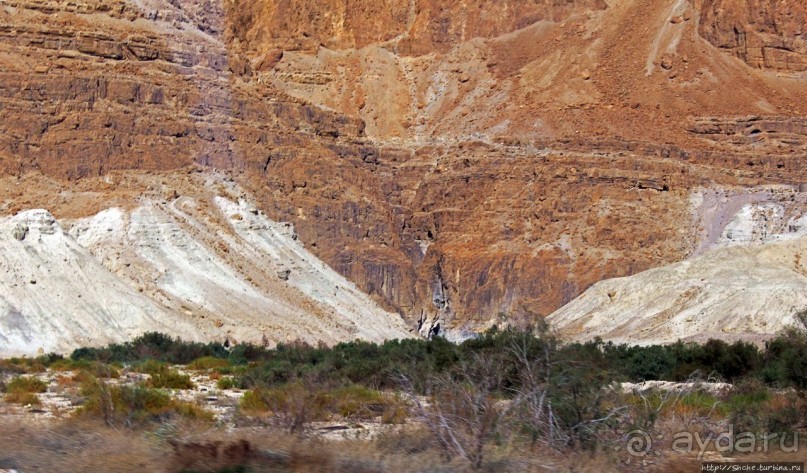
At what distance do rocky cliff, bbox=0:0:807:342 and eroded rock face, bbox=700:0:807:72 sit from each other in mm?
170

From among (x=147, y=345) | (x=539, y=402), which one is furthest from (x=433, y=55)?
(x=539, y=402)

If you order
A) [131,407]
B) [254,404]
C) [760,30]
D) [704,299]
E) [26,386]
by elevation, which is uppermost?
[131,407]

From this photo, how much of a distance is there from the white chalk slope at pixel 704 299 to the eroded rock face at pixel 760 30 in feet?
96.3

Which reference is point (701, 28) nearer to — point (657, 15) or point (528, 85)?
point (657, 15)

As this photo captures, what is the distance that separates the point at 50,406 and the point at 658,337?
37965mm

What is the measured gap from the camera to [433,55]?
10944 centimetres

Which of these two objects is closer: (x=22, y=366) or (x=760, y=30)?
(x=22, y=366)

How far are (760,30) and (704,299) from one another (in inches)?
1888

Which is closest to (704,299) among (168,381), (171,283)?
(171,283)

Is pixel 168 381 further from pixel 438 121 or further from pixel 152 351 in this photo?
pixel 438 121

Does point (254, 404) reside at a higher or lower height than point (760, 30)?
higher

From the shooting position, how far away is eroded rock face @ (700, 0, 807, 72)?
10131cm

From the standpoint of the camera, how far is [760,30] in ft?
336

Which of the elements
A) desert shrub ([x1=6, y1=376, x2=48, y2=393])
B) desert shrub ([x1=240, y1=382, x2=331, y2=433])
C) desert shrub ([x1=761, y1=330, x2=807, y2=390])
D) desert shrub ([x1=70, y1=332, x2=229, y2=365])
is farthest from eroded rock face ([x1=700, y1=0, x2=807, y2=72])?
desert shrub ([x1=240, y1=382, x2=331, y2=433])
